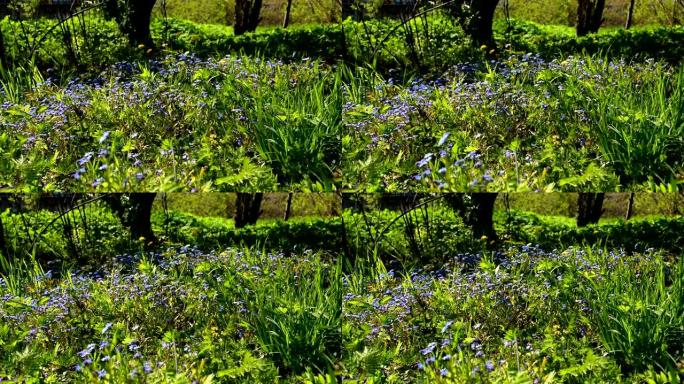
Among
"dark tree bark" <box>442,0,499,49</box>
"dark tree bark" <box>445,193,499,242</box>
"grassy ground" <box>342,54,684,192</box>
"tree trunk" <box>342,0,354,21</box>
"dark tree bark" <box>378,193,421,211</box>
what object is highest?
"tree trunk" <box>342,0,354,21</box>

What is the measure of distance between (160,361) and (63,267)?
1.09 meters

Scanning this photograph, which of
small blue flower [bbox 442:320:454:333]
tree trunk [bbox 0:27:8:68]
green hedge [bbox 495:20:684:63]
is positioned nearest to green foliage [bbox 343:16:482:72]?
green hedge [bbox 495:20:684:63]

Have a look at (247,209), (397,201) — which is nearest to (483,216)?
(397,201)

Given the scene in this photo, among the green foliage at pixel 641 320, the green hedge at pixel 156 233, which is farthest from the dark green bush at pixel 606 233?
the green hedge at pixel 156 233

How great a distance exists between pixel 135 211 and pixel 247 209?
2.57ft

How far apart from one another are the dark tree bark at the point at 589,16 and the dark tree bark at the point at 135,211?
313cm

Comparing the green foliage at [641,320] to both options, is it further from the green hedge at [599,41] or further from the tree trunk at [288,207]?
the tree trunk at [288,207]

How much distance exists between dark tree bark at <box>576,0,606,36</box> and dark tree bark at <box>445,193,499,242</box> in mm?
1391

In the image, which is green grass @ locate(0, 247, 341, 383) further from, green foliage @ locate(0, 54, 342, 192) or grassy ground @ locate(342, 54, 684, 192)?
grassy ground @ locate(342, 54, 684, 192)

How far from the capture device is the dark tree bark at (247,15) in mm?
5633

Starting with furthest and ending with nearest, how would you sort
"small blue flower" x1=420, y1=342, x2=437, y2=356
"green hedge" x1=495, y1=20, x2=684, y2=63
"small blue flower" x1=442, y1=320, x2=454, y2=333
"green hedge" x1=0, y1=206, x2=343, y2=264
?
"green hedge" x1=495, y1=20, x2=684, y2=63 < "green hedge" x1=0, y1=206, x2=343, y2=264 < "small blue flower" x1=442, y1=320, x2=454, y2=333 < "small blue flower" x1=420, y1=342, x2=437, y2=356

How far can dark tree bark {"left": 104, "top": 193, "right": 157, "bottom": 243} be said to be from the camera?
5461 millimetres

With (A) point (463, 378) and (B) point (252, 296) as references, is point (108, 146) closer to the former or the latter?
(B) point (252, 296)

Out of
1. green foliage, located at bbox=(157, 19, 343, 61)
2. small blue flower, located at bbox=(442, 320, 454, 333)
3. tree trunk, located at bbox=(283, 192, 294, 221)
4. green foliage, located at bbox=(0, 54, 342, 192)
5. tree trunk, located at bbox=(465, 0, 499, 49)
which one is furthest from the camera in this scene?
tree trunk, located at bbox=(465, 0, 499, 49)
